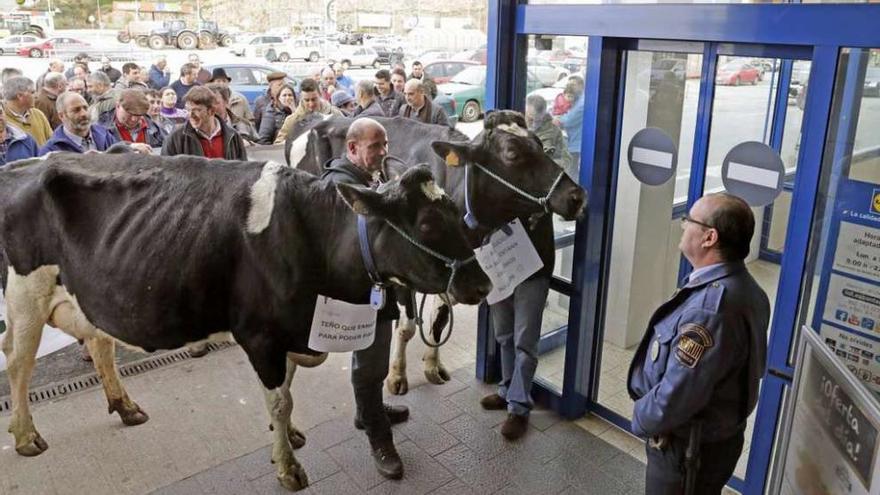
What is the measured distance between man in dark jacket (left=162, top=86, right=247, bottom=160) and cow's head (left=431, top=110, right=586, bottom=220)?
2351 mm

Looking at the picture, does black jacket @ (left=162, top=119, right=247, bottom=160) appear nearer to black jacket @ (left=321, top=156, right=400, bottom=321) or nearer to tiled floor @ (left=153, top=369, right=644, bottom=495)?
black jacket @ (left=321, top=156, right=400, bottom=321)

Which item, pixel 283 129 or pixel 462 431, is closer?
pixel 462 431

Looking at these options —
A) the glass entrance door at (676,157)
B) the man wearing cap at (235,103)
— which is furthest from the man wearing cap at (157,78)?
the glass entrance door at (676,157)

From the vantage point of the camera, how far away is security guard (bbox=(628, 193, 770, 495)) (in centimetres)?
234

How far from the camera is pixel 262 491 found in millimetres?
3809

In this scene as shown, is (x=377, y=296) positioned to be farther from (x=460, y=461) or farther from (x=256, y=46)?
(x=256, y=46)

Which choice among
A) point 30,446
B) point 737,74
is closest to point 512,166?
point 737,74

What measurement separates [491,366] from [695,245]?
2.71m

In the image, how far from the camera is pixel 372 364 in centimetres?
385

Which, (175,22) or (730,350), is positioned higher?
(175,22)

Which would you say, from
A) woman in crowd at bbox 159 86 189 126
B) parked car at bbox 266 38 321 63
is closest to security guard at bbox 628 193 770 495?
woman in crowd at bbox 159 86 189 126

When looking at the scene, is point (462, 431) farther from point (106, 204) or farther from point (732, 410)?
→ point (106, 204)

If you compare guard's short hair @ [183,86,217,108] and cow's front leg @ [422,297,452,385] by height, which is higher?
guard's short hair @ [183,86,217,108]

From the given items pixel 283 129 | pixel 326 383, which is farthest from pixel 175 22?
pixel 326 383
